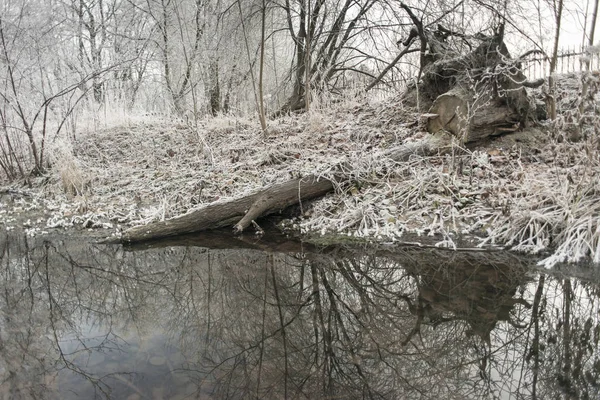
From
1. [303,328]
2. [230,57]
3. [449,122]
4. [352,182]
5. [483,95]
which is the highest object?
[230,57]

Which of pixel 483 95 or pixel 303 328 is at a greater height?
pixel 483 95

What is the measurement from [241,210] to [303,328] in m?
2.63

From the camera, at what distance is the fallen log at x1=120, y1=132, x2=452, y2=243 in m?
5.12

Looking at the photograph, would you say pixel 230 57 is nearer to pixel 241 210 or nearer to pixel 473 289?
pixel 241 210

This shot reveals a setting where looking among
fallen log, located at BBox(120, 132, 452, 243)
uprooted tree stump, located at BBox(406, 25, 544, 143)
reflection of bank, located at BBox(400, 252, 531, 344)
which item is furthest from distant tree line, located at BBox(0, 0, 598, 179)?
reflection of bank, located at BBox(400, 252, 531, 344)

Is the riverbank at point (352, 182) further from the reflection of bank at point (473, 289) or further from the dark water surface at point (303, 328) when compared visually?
the dark water surface at point (303, 328)

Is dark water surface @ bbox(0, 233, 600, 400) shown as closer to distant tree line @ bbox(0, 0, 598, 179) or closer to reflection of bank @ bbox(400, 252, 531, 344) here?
reflection of bank @ bbox(400, 252, 531, 344)

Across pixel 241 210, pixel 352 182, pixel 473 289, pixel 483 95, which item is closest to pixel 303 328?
pixel 473 289

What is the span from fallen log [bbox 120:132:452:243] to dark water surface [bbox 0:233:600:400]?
0.72m

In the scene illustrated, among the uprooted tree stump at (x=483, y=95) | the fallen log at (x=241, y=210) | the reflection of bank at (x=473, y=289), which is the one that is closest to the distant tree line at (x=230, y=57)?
the uprooted tree stump at (x=483, y=95)

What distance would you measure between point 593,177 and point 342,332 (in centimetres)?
274

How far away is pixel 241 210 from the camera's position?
5.30 m

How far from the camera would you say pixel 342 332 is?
2.80 m

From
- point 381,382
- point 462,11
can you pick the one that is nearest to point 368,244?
point 381,382
